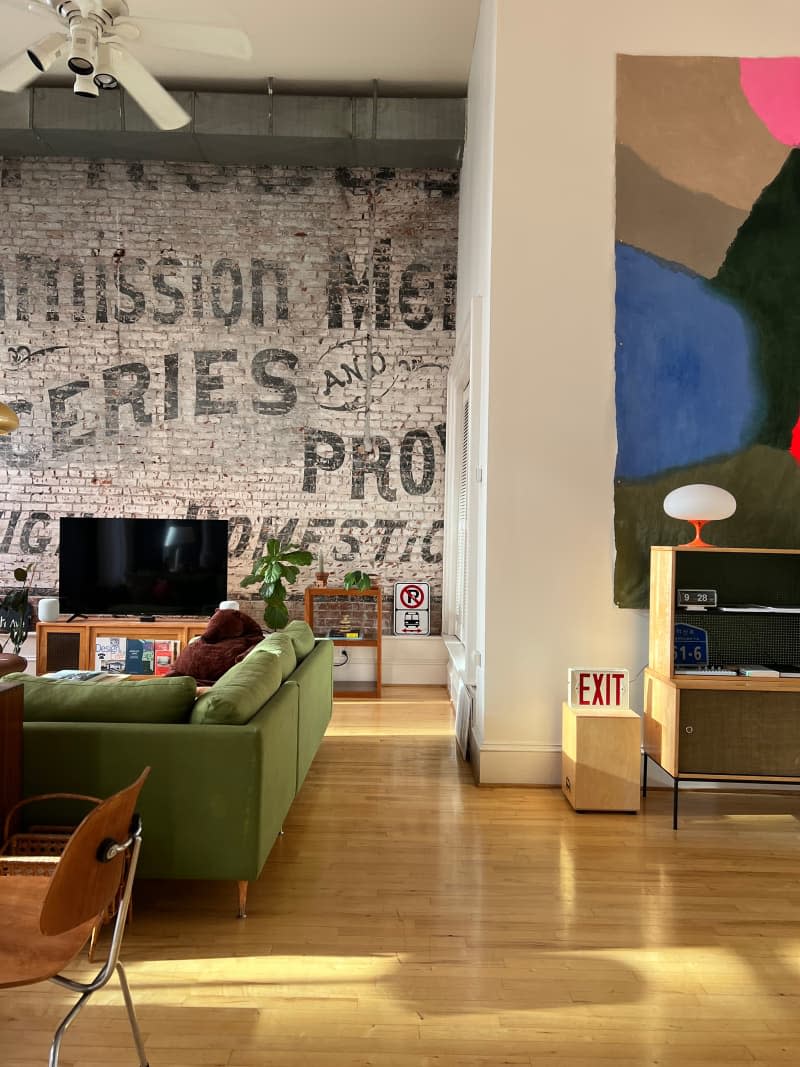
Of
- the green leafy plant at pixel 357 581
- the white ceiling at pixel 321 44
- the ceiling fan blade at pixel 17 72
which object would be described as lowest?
the green leafy plant at pixel 357 581

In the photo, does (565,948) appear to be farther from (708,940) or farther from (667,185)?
(667,185)

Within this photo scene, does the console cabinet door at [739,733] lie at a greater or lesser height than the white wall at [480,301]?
lesser

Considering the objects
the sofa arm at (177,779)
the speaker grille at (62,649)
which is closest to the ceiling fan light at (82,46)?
the sofa arm at (177,779)

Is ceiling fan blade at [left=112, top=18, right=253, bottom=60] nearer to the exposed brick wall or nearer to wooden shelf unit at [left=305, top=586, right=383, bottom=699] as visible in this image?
the exposed brick wall

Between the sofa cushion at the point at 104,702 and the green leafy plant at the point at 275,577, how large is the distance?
12.6 ft

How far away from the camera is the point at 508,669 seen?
15.5 ft

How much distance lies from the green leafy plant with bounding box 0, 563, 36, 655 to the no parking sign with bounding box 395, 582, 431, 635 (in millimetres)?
3071

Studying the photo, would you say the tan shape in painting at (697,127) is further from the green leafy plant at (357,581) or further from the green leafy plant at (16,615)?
the green leafy plant at (16,615)

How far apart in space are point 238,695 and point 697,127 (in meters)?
3.88

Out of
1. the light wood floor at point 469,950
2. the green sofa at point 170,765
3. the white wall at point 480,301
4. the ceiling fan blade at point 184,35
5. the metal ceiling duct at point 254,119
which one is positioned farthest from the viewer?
the metal ceiling duct at point 254,119

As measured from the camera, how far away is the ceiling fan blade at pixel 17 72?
3.92 meters

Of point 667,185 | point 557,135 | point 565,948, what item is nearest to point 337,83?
point 557,135

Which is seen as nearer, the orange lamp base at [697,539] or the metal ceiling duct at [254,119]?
the orange lamp base at [697,539]

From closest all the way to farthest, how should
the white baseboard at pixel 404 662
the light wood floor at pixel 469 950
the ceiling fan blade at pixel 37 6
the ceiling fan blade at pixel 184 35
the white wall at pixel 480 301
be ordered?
the light wood floor at pixel 469 950, the ceiling fan blade at pixel 37 6, the ceiling fan blade at pixel 184 35, the white wall at pixel 480 301, the white baseboard at pixel 404 662
